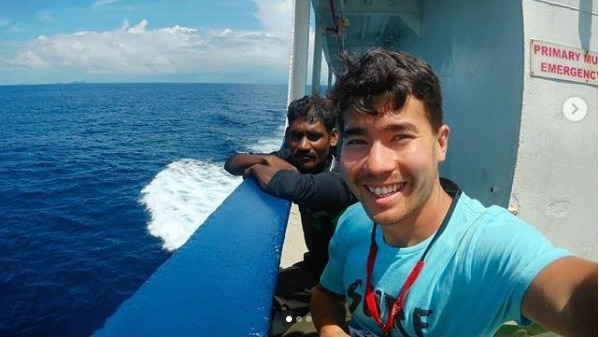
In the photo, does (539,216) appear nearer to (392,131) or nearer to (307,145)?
(307,145)

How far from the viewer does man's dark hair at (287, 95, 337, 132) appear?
2.40 m

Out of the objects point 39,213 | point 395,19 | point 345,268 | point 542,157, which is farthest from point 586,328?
point 39,213

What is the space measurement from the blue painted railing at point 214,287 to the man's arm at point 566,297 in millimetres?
676

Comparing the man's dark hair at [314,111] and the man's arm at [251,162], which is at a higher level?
the man's dark hair at [314,111]

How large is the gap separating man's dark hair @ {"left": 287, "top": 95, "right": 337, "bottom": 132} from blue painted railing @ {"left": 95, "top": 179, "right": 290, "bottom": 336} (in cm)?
69

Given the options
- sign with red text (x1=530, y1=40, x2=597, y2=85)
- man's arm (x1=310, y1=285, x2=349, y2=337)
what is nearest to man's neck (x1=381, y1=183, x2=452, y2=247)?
man's arm (x1=310, y1=285, x2=349, y2=337)

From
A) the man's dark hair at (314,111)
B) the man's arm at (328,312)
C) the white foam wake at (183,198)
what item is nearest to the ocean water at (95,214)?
the white foam wake at (183,198)

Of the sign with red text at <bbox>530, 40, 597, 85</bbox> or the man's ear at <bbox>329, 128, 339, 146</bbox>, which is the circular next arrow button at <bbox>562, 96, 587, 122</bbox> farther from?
A: the man's ear at <bbox>329, 128, 339, 146</bbox>

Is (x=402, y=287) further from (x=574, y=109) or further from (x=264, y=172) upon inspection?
(x=574, y=109)

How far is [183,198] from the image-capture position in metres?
12.8

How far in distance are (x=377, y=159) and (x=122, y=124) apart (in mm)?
39960

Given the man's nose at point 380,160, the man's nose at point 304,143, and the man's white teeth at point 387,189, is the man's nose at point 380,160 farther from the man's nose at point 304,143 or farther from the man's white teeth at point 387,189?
the man's nose at point 304,143

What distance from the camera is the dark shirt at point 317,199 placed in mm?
1952

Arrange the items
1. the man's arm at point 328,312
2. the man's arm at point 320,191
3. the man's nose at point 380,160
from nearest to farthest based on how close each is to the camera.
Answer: the man's nose at point 380,160 → the man's arm at point 328,312 → the man's arm at point 320,191
